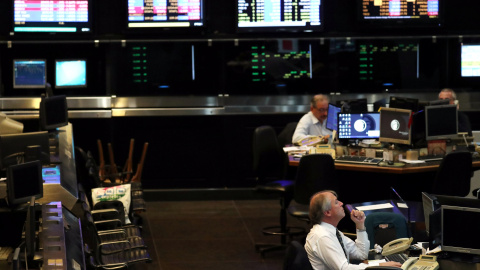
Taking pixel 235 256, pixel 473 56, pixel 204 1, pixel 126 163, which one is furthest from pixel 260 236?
pixel 473 56

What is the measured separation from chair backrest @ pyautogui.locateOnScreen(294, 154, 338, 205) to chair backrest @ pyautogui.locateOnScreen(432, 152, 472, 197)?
993mm

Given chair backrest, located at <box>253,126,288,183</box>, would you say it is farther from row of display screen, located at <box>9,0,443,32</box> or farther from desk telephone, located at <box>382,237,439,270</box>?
desk telephone, located at <box>382,237,439,270</box>

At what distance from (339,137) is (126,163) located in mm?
2966

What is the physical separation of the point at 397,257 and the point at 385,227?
0.54 m

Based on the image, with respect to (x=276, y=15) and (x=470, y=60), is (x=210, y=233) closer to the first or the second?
(x=276, y=15)

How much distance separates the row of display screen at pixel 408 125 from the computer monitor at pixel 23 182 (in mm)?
3298

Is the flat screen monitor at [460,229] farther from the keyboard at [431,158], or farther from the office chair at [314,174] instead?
the keyboard at [431,158]

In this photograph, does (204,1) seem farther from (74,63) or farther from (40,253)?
(40,253)

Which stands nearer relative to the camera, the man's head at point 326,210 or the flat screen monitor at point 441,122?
the man's head at point 326,210

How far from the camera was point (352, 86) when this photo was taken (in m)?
11.0

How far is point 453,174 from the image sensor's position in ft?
26.5

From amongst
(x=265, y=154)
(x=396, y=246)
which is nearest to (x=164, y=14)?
(x=265, y=154)

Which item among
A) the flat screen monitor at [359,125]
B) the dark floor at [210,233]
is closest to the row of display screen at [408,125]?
the flat screen monitor at [359,125]

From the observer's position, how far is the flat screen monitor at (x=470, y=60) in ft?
36.4
